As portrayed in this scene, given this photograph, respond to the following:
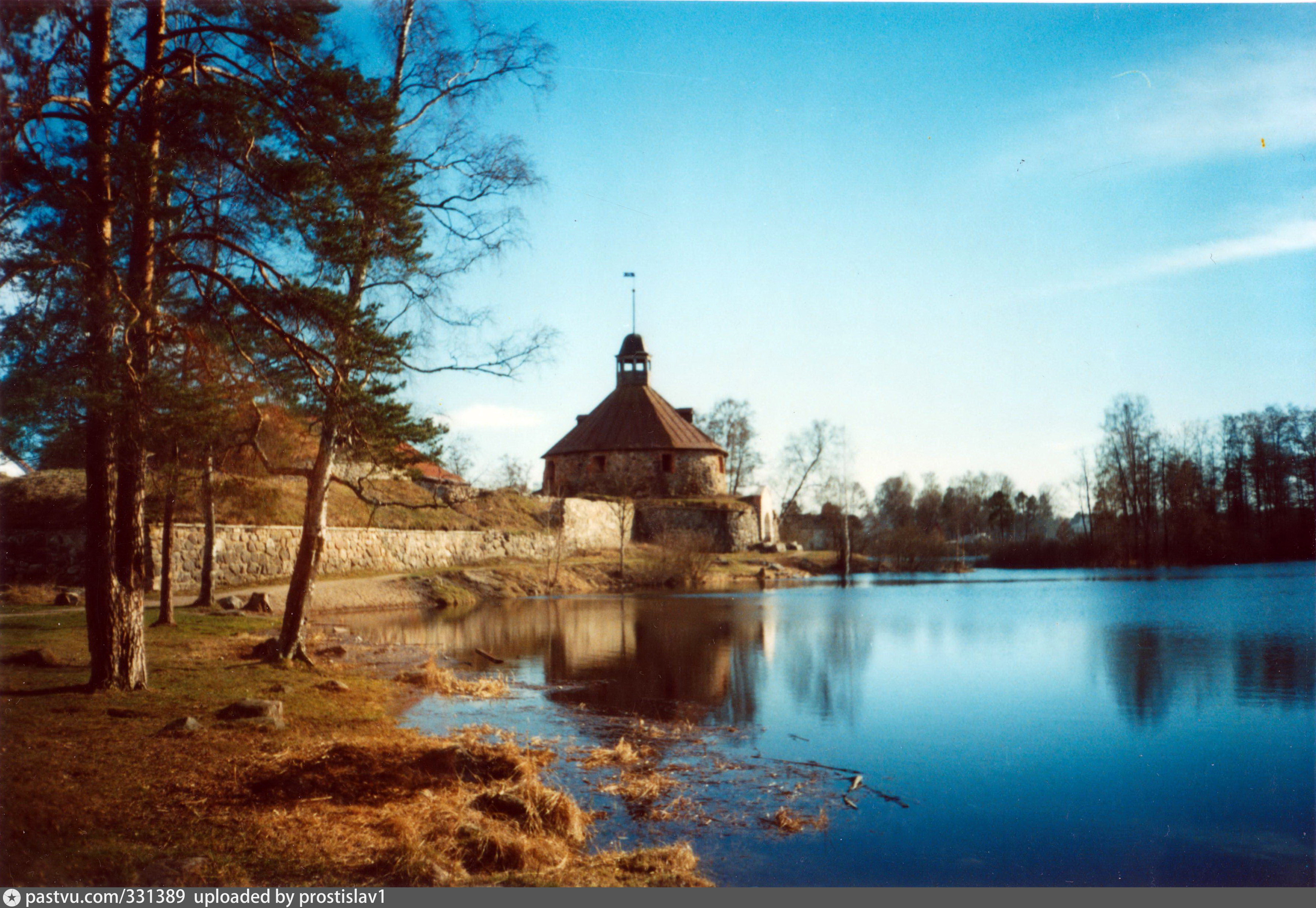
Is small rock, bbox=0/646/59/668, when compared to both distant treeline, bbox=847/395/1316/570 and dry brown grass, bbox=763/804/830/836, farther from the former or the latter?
distant treeline, bbox=847/395/1316/570

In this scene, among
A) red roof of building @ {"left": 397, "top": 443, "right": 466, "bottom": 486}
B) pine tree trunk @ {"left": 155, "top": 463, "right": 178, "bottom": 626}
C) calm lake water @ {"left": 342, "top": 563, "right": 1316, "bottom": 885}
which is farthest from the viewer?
red roof of building @ {"left": 397, "top": 443, "right": 466, "bottom": 486}

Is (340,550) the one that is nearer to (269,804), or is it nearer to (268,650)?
(268,650)

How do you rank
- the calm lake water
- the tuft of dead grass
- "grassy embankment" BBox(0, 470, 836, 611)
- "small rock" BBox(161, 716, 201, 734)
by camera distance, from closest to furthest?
the calm lake water < the tuft of dead grass < "small rock" BBox(161, 716, 201, 734) < "grassy embankment" BBox(0, 470, 836, 611)

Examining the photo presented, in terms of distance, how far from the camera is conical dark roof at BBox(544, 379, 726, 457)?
4812 centimetres

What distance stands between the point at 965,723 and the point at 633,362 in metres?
43.3

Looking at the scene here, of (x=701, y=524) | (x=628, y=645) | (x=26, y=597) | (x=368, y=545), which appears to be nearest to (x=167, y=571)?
(x=26, y=597)

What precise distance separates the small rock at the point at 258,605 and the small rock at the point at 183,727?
11.0m

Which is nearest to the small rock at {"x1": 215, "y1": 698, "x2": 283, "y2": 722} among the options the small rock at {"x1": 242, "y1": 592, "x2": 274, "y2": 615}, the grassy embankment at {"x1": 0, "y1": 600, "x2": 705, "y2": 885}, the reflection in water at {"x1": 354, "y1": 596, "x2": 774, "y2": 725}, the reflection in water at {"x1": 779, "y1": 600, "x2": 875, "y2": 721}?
the grassy embankment at {"x1": 0, "y1": 600, "x2": 705, "y2": 885}

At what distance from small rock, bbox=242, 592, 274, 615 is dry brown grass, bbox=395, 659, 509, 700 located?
7022 mm

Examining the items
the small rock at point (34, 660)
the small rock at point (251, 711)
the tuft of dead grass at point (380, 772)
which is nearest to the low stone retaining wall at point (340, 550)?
the small rock at point (34, 660)

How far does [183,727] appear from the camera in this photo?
7.19m

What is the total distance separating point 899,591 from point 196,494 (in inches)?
939

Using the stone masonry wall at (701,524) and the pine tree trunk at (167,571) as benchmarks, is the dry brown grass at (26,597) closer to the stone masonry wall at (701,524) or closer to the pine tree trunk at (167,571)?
the pine tree trunk at (167,571)

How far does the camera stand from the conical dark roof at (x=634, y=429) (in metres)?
48.1
